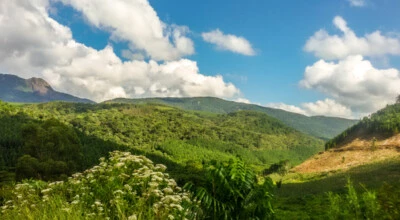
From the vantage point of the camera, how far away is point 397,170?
3278 inches

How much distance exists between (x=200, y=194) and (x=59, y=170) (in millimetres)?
57954

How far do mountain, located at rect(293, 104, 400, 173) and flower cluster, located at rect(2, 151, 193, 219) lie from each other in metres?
115

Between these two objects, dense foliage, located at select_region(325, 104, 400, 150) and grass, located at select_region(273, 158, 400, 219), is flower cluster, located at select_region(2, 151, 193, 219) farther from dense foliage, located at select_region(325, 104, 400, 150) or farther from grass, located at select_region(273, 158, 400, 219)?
dense foliage, located at select_region(325, 104, 400, 150)

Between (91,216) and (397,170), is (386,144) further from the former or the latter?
(91,216)

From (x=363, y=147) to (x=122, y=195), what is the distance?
142 m

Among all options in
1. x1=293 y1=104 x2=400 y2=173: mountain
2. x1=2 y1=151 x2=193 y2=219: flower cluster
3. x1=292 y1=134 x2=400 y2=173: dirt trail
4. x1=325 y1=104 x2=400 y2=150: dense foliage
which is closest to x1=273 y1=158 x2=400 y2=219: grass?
x1=292 y1=134 x2=400 y2=173: dirt trail

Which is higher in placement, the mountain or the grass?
the mountain

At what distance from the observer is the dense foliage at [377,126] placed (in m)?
130

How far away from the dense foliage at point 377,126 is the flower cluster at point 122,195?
14095 cm

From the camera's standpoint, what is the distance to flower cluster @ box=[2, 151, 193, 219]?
23.4 ft

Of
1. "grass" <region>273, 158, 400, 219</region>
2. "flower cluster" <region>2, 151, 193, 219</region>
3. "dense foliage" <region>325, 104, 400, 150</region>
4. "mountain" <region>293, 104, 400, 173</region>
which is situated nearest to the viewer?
"flower cluster" <region>2, 151, 193, 219</region>

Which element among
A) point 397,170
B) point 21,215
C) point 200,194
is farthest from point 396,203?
point 397,170

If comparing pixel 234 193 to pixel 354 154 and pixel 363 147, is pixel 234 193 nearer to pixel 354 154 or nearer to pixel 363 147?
pixel 354 154

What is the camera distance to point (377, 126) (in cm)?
13812
